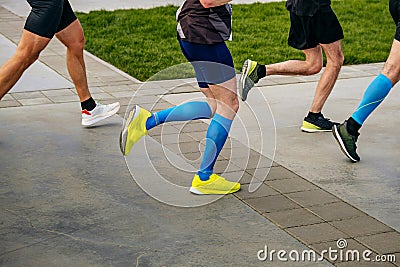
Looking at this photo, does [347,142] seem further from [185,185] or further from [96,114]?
[96,114]

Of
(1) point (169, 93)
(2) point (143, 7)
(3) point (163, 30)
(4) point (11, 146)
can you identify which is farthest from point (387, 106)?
(2) point (143, 7)

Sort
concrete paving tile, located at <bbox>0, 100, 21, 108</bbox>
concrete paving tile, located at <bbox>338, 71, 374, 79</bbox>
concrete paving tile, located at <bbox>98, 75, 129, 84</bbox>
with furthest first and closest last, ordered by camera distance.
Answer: concrete paving tile, located at <bbox>338, 71, 374, 79</bbox> < concrete paving tile, located at <bbox>98, 75, 129, 84</bbox> < concrete paving tile, located at <bbox>0, 100, 21, 108</bbox>

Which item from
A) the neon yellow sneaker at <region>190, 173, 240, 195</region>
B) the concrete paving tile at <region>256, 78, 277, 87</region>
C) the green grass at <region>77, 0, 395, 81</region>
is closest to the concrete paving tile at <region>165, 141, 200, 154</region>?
the neon yellow sneaker at <region>190, 173, 240, 195</region>

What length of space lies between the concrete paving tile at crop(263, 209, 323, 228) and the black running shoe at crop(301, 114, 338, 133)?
1806mm

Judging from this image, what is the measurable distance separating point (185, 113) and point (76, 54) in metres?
1.75

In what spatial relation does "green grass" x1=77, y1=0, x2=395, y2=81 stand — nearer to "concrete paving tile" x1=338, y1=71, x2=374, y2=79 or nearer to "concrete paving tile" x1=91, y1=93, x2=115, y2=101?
"concrete paving tile" x1=338, y1=71, x2=374, y2=79

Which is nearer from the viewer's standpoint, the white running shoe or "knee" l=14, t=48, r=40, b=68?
"knee" l=14, t=48, r=40, b=68

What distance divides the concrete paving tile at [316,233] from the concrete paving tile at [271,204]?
1.07 ft

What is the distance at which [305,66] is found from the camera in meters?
6.80

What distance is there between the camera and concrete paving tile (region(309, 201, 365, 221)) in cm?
484

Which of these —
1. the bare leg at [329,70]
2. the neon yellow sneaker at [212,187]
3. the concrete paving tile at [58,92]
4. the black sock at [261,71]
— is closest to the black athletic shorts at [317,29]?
the bare leg at [329,70]

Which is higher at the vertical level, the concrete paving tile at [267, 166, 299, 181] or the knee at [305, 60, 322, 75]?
the knee at [305, 60, 322, 75]

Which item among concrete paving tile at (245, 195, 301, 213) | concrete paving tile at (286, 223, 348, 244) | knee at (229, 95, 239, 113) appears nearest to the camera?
concrete paving tile at (286, 223, 348, 244)

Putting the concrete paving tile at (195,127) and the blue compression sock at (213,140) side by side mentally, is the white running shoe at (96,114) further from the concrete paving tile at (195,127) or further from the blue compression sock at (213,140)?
the blue compression sock at (213,140)
